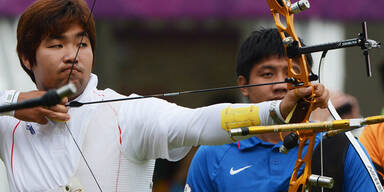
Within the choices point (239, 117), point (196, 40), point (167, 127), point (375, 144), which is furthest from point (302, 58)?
point (196, 40)

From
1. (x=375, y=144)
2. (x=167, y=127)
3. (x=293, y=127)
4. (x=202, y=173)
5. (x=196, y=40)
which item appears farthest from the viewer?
(x=196, y=40)

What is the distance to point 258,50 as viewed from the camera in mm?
2596

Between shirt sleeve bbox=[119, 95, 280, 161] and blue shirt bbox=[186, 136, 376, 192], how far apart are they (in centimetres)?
35

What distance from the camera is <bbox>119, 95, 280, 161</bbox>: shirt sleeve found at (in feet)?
6.33

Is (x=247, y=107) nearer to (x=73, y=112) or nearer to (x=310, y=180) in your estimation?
(x=310, y=180)

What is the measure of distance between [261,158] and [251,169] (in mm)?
62

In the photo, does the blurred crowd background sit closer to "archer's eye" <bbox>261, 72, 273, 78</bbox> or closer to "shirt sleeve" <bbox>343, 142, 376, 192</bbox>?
"archer's eye" <bbox>261, 72, 273, 78</bbox>

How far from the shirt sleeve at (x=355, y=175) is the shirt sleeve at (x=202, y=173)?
0.47 meters

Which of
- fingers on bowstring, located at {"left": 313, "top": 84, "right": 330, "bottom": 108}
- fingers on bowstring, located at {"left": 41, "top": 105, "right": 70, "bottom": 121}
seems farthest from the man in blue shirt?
fingers on bowstring, located at {"left": 41, "top": 105, "right": 70, "bottom": 121}

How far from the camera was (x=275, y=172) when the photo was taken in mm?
2330

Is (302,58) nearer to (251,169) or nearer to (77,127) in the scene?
(251,169)

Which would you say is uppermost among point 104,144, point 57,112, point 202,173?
point 57,112

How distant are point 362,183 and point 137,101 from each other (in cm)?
75

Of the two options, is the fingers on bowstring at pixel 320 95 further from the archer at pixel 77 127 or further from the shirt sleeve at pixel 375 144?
the shirt sleeve at pixel 375 144
